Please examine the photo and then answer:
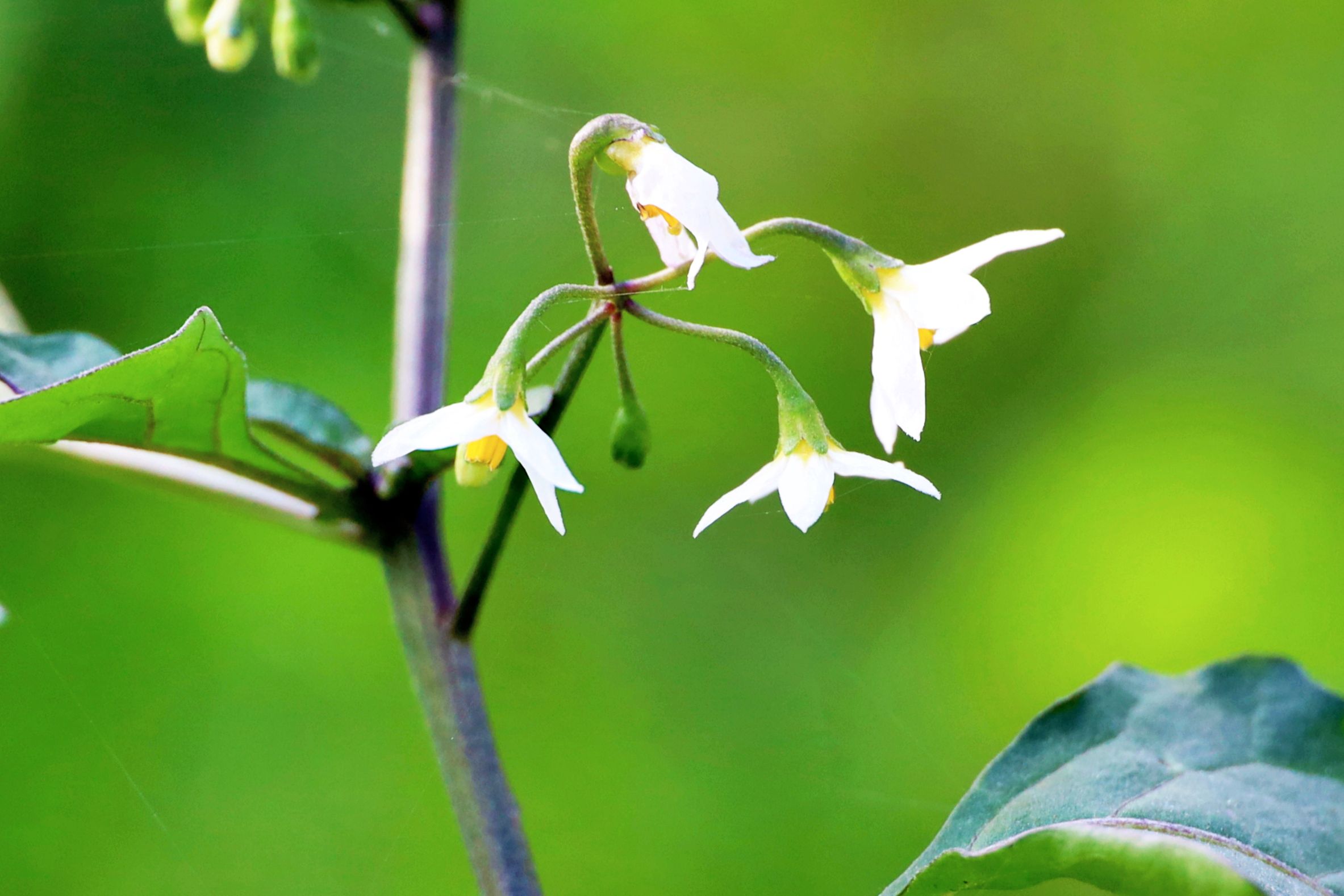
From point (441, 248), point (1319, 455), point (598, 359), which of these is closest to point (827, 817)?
point (598, 359)

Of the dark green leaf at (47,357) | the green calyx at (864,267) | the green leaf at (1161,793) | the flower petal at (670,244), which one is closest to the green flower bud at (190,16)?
the dark green leaf at (47,357)

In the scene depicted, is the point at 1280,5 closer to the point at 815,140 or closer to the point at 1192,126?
the point at 1192,126

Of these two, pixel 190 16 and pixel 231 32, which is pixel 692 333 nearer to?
pixel 231 32

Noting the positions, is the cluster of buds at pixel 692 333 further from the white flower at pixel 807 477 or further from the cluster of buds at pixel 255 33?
the cluster of buds at pixel 255 33

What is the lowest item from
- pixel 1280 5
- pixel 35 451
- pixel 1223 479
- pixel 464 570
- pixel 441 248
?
pixel 464 570

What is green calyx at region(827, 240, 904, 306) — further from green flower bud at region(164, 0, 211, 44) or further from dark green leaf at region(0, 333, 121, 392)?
green flower bud at region(164, 0, 211, 44)

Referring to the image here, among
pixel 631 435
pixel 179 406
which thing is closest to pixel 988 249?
pixel 631 435
